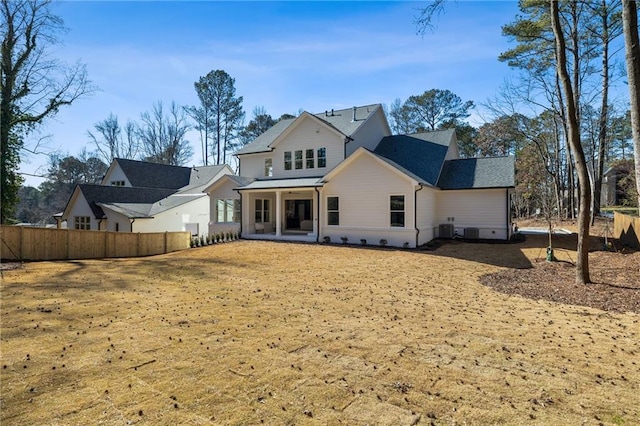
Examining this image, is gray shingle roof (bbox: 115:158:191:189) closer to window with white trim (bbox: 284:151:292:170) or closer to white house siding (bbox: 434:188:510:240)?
window with white trim (bbox: 284:151:292:170)

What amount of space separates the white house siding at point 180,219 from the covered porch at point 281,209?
6.40m

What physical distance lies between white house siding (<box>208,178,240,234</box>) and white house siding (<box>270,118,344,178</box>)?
2.95m

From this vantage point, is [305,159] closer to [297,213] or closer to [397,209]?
[297,213]

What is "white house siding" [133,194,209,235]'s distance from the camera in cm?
2609

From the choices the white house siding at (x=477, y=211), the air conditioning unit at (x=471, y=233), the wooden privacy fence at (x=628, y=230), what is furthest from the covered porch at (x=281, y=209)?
the wooden privacy fence at (x=628, y=230)

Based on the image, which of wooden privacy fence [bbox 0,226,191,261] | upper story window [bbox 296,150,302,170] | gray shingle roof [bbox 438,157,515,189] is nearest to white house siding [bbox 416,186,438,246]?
gray shingle roof [bbox 438,157,515,189]

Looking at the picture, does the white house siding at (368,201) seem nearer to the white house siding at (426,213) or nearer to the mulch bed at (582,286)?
the white house siding at (426,213)

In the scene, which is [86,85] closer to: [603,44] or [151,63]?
[151,63]

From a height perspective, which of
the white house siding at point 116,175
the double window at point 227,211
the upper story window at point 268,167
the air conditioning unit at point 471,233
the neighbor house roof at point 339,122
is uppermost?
the neighbor house roof at point 339,122

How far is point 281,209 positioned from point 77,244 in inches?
428

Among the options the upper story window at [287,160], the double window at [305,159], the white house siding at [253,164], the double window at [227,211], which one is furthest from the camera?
the white house siding at [253,164]

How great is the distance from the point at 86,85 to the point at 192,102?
22.0 metres

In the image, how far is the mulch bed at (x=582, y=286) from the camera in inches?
279

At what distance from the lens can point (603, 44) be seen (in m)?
20.9
